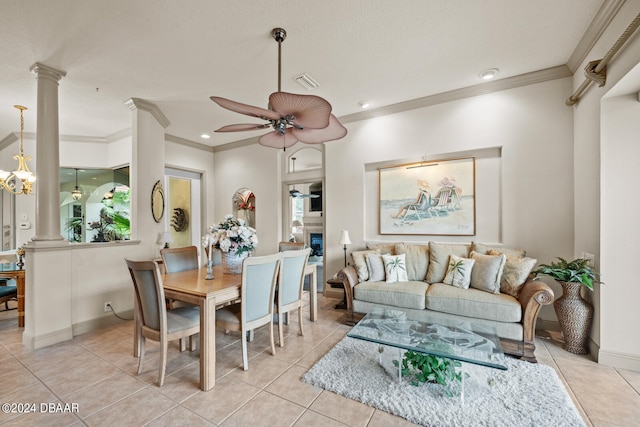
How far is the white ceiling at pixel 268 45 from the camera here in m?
2.19

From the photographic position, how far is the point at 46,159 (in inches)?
116

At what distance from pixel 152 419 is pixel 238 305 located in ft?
3.38

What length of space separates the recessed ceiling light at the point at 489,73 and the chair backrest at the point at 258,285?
315 centimetres

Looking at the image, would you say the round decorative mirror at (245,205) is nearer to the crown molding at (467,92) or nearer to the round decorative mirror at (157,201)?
the round decorative mirror at (157,201)

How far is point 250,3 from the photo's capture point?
2121mm

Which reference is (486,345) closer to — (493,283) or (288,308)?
(493,283)

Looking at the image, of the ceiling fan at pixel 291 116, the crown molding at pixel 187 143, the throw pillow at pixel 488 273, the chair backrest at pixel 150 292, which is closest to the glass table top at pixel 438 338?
the throw pillow at pixel 488 273

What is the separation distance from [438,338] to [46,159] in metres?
4.31

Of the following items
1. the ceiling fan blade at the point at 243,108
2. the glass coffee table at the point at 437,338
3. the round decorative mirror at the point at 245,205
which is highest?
the ceiling fan blade at the point at 243,108

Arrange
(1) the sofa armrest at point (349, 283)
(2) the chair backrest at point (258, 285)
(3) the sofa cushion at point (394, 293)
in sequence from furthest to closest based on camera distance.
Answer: (1) the sofa armrest at point (349, 283), (3) the sofa cushion at point (394, 293), (2) the chair backrest at point (258, 285)

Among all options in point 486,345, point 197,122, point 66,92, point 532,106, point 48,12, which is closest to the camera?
point 486,345

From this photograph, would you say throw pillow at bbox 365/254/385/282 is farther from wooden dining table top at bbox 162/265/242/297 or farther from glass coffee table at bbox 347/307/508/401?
wooden dining table top at bbox 162/265/242/297

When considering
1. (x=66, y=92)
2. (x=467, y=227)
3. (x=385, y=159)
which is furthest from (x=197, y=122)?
(x=467, y=227)

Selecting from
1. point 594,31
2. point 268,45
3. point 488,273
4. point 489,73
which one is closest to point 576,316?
point 488,273
